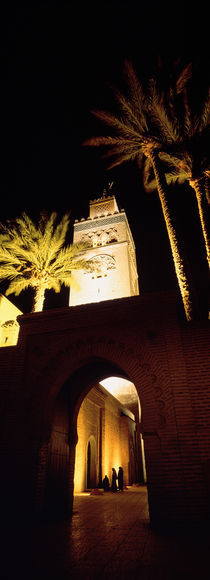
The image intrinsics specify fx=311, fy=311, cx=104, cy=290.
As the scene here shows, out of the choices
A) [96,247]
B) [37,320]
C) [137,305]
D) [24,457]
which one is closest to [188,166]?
[137,305]

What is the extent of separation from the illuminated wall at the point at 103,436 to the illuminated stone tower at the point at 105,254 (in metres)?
9.45

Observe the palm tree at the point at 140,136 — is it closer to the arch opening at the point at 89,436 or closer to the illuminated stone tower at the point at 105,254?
the arch opening at the point at 89,436

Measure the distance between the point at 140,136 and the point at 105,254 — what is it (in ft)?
53.9

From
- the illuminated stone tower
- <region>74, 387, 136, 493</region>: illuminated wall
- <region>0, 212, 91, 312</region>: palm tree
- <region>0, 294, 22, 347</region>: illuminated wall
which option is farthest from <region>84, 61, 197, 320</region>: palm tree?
<region>0, 294, 22, 347</region>: illuminated wall

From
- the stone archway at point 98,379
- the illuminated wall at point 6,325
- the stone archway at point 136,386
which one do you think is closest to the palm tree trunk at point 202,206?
the stone archway at point 136,386

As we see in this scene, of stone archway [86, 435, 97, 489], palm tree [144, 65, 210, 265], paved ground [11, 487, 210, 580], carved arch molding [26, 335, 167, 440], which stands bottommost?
paved ground [11, 487, 210, 580]

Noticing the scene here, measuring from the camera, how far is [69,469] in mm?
8648

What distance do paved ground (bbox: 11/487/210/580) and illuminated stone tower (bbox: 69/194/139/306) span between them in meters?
20.3

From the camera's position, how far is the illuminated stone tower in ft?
89.0

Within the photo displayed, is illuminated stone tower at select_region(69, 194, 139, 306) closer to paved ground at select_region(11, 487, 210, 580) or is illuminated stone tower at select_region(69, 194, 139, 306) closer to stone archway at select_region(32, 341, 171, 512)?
stone archway at select_region(32, 341, 171, 512)

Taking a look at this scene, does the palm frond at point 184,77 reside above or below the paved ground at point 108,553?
above

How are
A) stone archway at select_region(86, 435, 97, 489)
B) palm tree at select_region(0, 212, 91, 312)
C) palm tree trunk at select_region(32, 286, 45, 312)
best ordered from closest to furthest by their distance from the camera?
palm tree trunk at select_region(32, 286, 45, 312) → palm tree at select_region(0, 212, 91, 312) → stone archway at select_region(86, 435, 97, 489)

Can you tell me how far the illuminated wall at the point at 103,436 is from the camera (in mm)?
15169

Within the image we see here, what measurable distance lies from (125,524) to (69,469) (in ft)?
8.89
